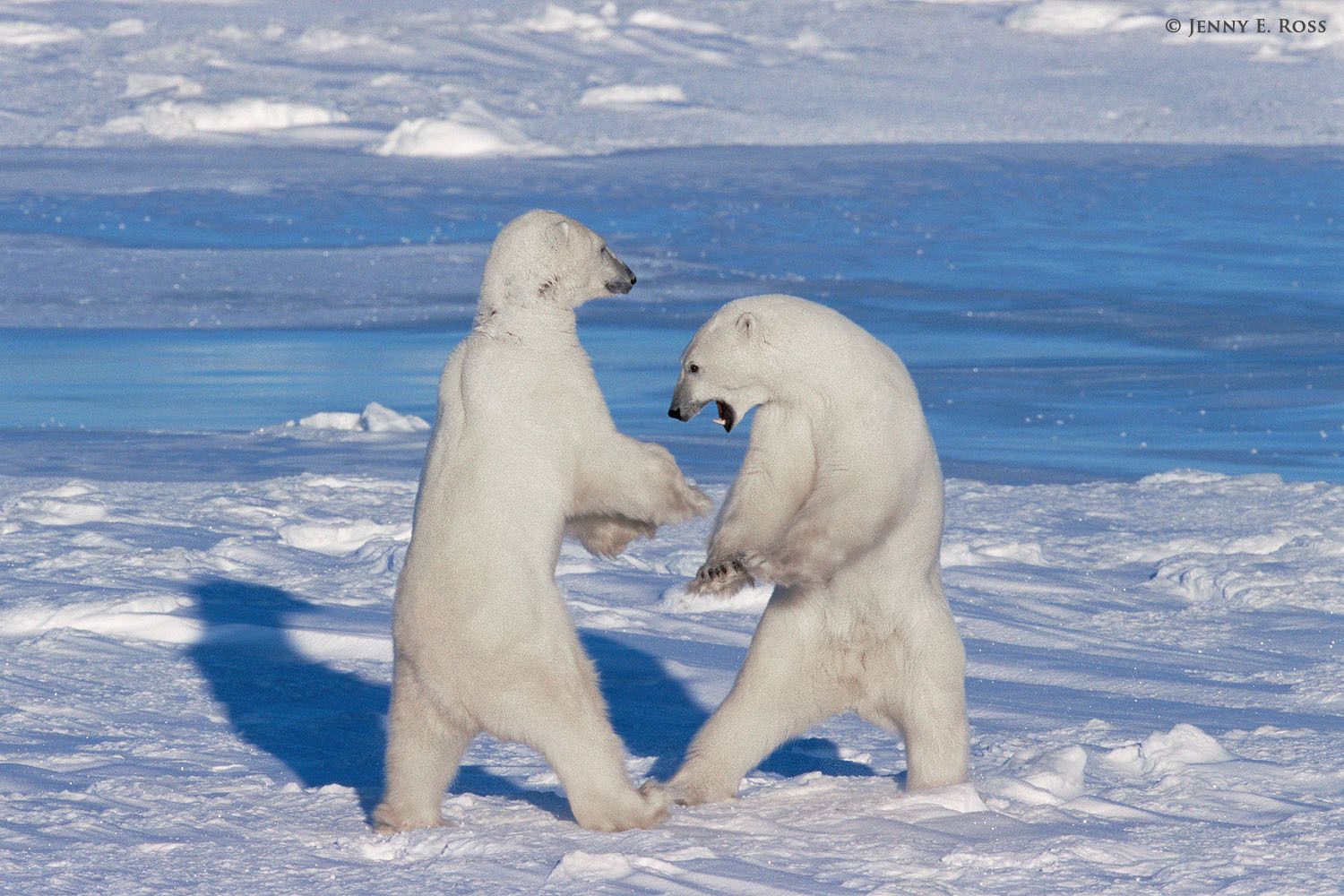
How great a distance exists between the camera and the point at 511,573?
299 cm

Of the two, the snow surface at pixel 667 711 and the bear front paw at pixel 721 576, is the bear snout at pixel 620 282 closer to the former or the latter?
the bear front paw at pixel 721 576

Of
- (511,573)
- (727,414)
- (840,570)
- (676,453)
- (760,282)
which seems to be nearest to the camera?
(511,573)

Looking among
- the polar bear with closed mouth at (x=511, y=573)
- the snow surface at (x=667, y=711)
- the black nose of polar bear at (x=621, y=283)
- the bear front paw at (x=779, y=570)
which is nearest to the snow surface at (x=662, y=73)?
the snow surface at (x=667, y=711)

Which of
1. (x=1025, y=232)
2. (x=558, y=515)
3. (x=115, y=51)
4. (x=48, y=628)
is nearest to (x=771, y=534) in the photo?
(x=558, y=515)

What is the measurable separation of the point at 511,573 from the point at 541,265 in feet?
1.91

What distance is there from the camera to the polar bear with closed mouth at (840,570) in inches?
126

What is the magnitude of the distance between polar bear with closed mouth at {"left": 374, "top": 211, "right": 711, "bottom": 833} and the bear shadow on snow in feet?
0.68

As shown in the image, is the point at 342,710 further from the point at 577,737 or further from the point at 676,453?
the point at 676,453

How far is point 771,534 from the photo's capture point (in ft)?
10.5

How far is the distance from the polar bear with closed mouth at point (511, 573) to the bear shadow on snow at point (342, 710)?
0.68ft

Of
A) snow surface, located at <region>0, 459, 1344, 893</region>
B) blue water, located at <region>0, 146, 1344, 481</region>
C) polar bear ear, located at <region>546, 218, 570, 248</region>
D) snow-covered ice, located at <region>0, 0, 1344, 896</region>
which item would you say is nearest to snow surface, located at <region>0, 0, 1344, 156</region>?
snow-covered ice, located at <region>0, 0, 1344, 896</region>

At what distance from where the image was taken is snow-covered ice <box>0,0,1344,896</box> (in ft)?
9.99

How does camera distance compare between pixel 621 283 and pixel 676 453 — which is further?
pixel 676 453

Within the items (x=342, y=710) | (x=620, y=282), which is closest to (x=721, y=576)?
(x=620, y=282)
